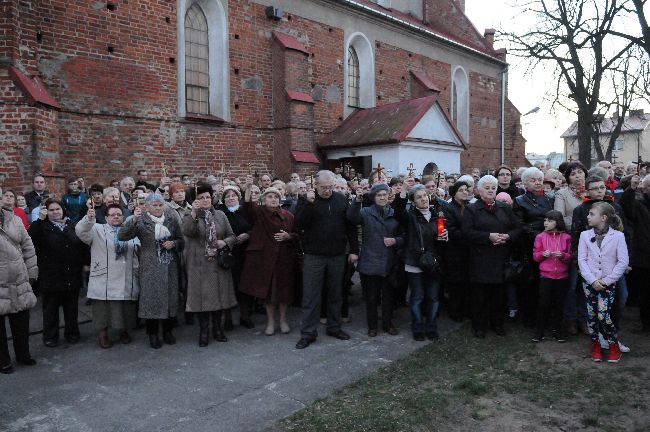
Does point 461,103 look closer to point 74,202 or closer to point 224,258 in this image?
point 74,202

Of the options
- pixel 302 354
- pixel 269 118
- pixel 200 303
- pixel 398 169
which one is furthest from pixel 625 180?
pixel 269 118

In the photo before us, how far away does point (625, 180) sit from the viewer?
8164 mm

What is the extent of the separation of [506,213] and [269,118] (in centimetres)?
1029

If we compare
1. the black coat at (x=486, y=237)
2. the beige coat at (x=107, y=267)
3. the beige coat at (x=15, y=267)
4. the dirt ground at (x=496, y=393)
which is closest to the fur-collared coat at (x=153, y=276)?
the beige coat at (x=107, y=267)

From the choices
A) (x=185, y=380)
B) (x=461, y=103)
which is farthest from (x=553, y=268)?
(x=461, y=103)

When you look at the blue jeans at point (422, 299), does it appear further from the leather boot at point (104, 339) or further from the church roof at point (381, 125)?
the church roof at point (381, 125)

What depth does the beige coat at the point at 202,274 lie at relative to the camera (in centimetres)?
607

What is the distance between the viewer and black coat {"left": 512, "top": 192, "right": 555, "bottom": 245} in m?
6.36

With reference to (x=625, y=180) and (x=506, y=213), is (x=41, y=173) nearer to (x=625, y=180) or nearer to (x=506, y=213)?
(x=506, y=213)

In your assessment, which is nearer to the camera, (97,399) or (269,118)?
(97,399)

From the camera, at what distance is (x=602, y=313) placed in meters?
5.29

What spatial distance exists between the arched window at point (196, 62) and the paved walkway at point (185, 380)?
28.3 ft

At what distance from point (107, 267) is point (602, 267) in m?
5.40

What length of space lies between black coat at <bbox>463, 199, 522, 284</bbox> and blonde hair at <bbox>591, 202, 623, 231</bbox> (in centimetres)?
97
